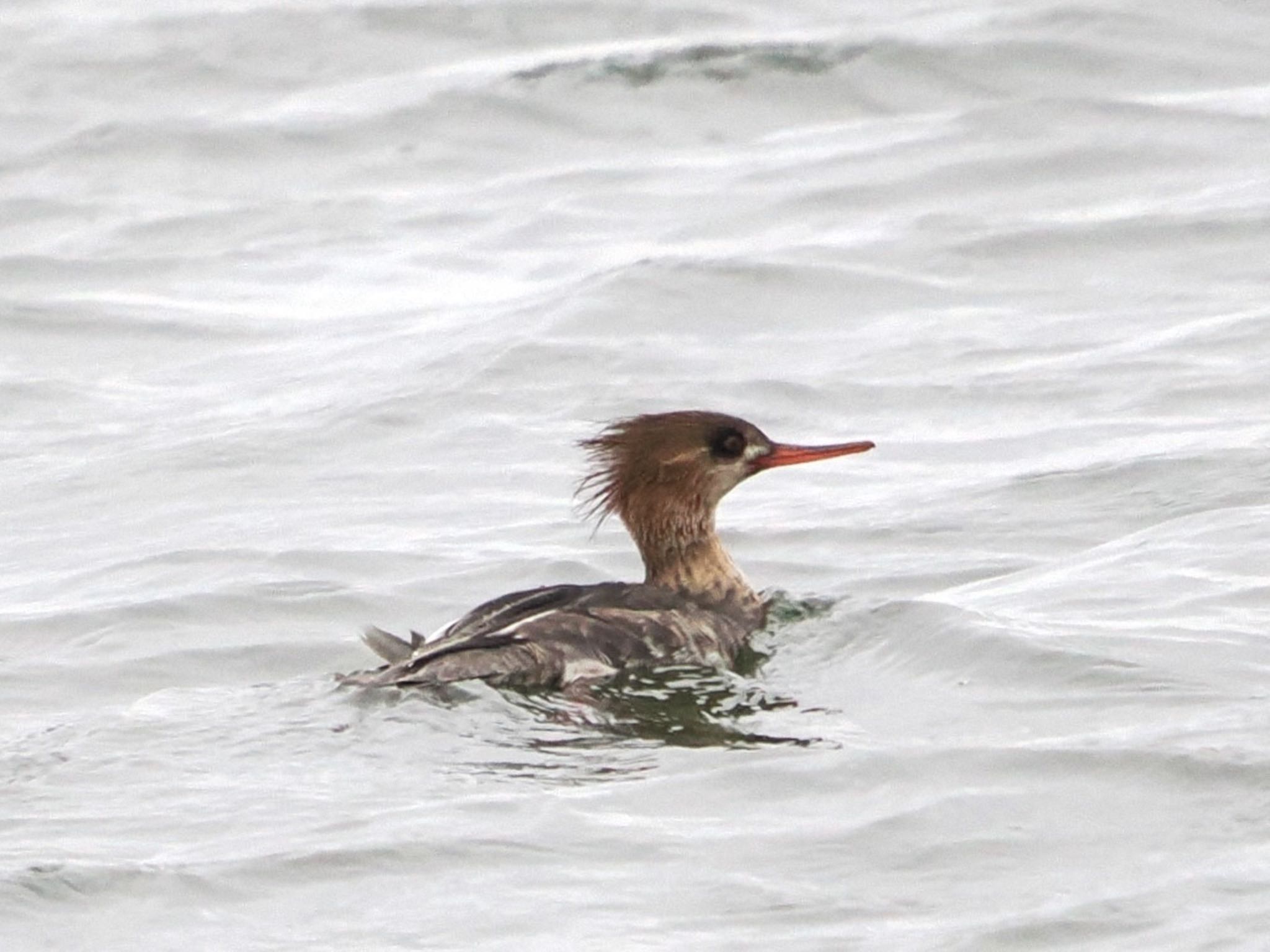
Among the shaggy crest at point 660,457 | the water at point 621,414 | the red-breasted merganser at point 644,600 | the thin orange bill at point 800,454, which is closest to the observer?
the water at point 621,414

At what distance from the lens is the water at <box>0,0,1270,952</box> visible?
609 centimetres

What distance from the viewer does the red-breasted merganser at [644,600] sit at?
24.8ft

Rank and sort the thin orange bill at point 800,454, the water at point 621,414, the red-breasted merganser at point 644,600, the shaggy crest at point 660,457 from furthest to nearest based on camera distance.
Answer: the shaggy crest at point 660,457, the thin orange bill at point 800,454, the red-breasted merganser at point 644,600, the water at point 621,414

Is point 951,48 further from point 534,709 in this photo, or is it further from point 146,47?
point 534,709

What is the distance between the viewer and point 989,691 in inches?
294

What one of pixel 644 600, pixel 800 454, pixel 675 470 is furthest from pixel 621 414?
pixel 644 600

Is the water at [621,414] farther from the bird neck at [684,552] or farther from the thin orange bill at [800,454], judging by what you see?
the thin orange bill at [800,454]

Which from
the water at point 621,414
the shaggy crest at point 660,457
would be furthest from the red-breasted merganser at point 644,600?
the water at point 621,414

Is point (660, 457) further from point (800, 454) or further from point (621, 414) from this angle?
point (621, 414)

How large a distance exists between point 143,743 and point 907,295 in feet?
21.5

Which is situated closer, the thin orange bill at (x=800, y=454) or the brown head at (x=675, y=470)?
the thin orange bill at (x=800, y=454)

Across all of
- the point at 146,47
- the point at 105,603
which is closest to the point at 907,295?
the point at 105,603

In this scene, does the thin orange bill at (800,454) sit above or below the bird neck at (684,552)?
above

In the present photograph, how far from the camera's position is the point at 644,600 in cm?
827
